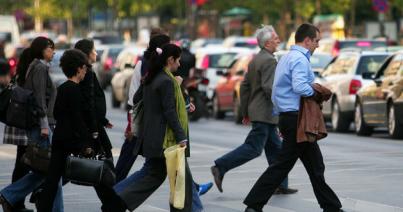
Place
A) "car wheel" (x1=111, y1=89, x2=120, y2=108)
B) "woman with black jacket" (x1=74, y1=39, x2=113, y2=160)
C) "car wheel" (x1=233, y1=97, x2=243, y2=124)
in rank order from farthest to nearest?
"car wheel" (x1=111, y1=89, x2=120, y2=108) < "car wheel" (x1=233, y1=97, x2=243, y2=124) < "woman with black jacket" (x1=74, y1=39, x2=113, y2=160)

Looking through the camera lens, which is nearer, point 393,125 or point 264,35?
point 264,35

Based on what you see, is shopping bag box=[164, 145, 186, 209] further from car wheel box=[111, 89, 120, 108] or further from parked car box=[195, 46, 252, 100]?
car wheel box=[111, 89, 120, 108]

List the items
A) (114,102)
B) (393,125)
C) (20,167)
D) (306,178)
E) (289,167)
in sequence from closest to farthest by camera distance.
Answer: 1. (289,167)
2. (20,167)
3. (306,178)
4. (393,125)
5. (114,102)

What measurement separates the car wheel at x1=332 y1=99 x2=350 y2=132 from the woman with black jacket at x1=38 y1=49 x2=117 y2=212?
49.8 feet

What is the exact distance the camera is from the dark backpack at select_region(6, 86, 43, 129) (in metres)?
12.4

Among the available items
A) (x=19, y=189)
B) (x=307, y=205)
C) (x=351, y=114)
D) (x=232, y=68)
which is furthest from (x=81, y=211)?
(x=232, y=68)

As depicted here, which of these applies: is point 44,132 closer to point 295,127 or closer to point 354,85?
point 295,127

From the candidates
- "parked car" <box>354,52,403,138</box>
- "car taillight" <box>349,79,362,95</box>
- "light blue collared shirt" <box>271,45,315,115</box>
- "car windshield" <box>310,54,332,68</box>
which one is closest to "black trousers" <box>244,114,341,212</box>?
"light blue collared shirt" <box>271,45,315,115</box>

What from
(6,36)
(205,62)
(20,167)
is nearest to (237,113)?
(205,62)

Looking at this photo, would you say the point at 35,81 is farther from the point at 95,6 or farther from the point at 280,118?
the point at 95,6

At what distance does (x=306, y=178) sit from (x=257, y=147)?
2.20m

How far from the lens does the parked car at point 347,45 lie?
36.1 metres

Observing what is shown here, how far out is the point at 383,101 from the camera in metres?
23.5

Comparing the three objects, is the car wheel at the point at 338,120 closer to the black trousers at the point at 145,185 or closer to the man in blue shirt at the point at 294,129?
the man in blue shirt at the point at 294,129
